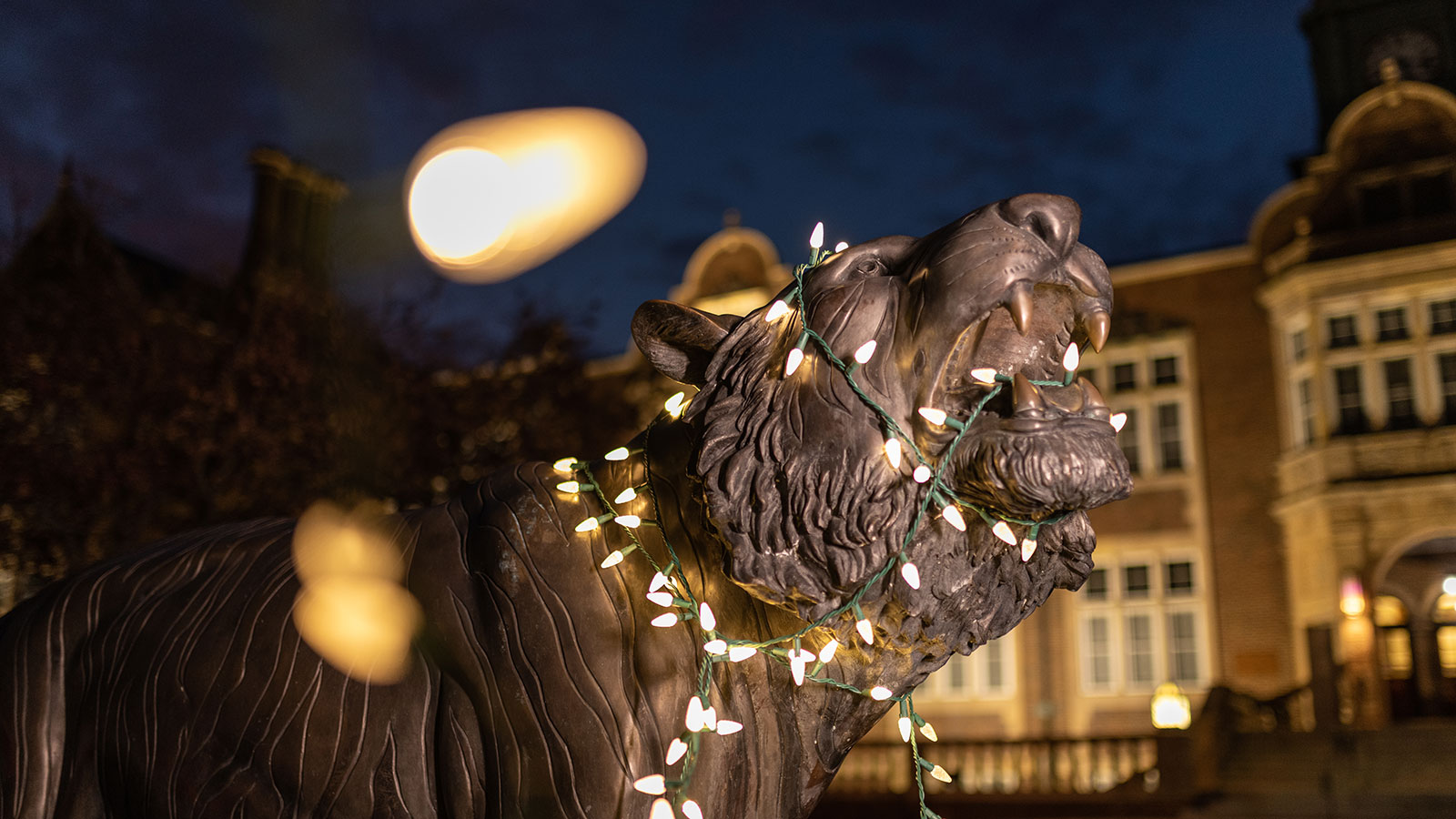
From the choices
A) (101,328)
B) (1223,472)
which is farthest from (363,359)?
(1223,472)

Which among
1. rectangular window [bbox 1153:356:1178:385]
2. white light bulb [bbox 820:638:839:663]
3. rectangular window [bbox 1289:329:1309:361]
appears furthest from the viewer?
rectangular window [bbox 1153:356:1178:385]

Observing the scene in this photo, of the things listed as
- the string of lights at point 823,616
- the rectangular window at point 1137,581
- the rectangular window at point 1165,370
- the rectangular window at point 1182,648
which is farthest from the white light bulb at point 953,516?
the rectangular window at point 1165,370

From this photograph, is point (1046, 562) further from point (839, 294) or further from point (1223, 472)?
point (1223, 472)

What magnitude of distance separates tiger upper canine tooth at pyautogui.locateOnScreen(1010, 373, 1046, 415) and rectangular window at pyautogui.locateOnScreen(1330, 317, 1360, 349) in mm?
16662

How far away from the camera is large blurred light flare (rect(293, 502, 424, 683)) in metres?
1.51

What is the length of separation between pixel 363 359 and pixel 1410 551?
15.2 m

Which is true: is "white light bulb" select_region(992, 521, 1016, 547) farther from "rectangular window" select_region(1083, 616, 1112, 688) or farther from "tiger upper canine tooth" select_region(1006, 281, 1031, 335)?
"rectangular window" select_region(1083, 616, 1112, 688)

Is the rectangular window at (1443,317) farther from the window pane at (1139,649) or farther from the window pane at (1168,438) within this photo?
the window pane at (1139,649)

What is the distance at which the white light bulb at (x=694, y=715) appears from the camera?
1.34 metres

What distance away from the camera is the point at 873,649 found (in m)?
1.39

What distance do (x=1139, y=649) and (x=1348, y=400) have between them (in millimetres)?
4784

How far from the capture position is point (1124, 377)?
17.5 metres

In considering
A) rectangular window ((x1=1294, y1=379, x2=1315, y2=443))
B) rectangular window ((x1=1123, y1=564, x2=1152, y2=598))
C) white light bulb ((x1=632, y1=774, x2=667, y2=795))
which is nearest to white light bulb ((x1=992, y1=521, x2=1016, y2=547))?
white light bulb ((x1=632, y1=774, x2=667, y2=795))

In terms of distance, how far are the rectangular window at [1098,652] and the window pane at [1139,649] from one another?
294 mm
